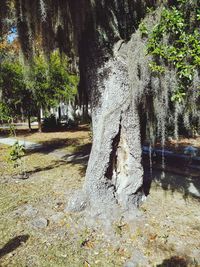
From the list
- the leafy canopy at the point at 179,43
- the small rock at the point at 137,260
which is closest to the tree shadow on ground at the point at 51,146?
the small rock at the point at 137,260

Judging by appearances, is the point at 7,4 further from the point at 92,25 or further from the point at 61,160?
the point at 61,160

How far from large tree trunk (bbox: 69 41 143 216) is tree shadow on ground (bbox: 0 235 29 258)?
2.90 feet

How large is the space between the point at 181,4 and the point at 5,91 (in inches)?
Result: 454

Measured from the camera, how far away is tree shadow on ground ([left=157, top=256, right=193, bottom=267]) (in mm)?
2994

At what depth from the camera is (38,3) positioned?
362 centimetres

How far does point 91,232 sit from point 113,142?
1374 millimetres

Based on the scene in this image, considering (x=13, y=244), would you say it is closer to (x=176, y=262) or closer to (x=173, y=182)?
(x=176, y=262)

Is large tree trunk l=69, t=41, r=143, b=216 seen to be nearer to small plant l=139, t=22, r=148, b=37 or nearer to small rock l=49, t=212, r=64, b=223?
small rock l=49, t=212, r=64, b=223

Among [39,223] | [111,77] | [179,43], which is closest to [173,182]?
[111,77]

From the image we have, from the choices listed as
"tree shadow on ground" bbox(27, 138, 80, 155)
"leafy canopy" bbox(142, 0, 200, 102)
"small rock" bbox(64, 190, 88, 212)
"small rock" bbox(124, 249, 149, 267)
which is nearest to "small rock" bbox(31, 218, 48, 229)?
"small rock" bbox(64, 190, 88, 212)

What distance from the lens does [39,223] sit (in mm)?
3936

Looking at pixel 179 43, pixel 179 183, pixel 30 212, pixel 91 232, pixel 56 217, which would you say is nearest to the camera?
pixel 179 43

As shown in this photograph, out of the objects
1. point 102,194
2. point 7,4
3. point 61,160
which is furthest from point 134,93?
point 61,160

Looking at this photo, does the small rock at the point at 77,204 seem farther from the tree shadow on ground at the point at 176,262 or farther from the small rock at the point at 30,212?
the tree shadow on ground at the point at 176,262
